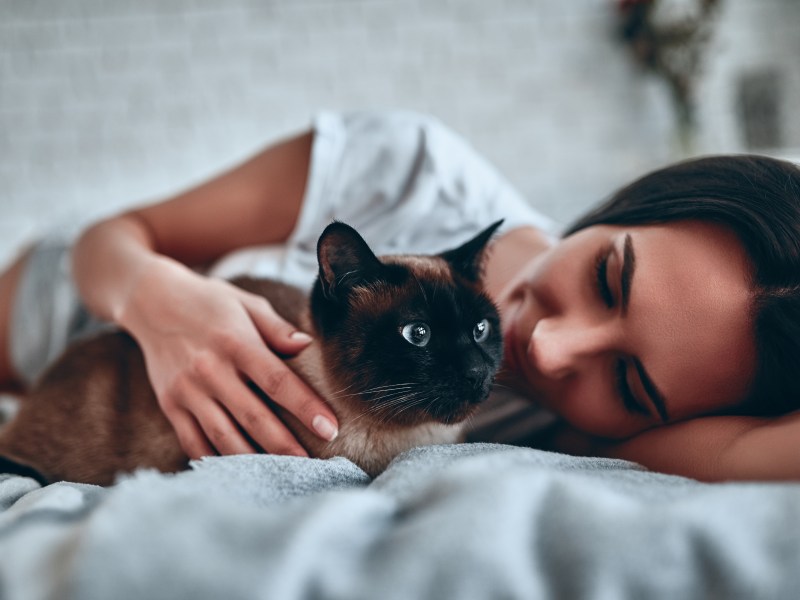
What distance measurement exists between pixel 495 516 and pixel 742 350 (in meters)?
0.53

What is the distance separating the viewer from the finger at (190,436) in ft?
2.61

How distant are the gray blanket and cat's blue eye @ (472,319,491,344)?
1.12 ft

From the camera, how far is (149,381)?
952 millimetres

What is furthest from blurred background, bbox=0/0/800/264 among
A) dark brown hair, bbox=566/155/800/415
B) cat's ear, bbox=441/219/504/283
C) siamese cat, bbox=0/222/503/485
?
siamese cat, bbox=0/222/503/485

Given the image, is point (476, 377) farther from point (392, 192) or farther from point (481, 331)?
point (392, 192)

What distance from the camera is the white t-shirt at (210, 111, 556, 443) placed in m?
1.19

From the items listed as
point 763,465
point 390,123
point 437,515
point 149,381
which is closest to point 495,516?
point 437,515

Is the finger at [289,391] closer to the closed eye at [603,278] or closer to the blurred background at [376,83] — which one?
the closed eye at [603,278]

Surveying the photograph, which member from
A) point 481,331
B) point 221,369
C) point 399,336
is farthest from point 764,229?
point 221,369

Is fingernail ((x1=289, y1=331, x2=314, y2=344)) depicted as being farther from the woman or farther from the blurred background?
the blurred background

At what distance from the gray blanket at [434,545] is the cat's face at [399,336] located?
0.91ft

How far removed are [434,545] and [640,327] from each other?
0.53 meters

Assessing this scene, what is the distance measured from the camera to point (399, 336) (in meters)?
0.73

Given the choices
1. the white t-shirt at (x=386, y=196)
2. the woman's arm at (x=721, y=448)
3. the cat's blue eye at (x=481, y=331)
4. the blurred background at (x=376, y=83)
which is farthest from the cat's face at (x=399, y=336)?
the blurred background at (x=376, y=83)
